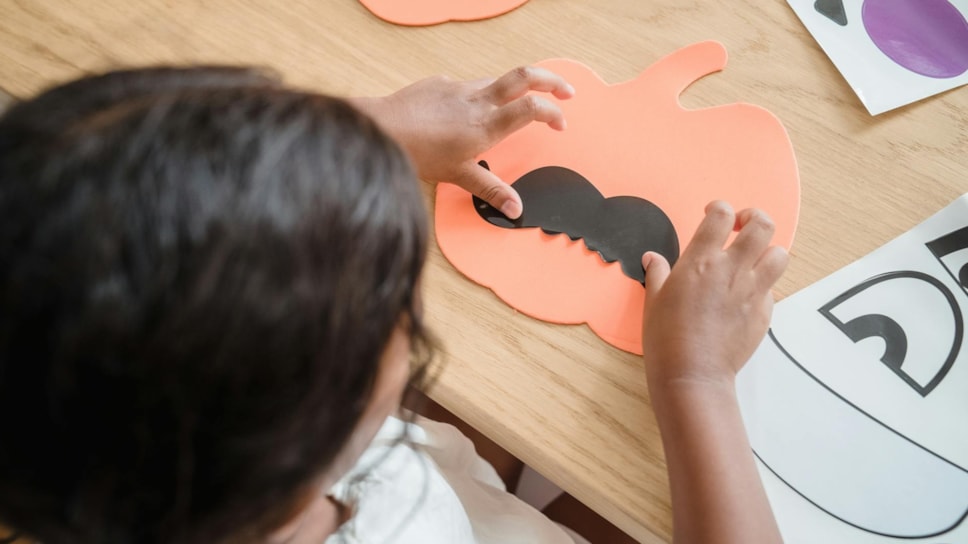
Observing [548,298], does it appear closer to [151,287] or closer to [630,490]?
[630,490]

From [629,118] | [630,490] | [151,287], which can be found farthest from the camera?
[629,118]

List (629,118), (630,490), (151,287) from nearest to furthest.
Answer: (151,287) → (630,490) → (629,118)

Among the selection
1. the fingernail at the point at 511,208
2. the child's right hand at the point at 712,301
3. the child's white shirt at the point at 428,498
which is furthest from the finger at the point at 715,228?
the child's white shirt at the point at 428,498

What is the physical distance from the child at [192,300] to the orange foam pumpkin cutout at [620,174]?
0.69 feet

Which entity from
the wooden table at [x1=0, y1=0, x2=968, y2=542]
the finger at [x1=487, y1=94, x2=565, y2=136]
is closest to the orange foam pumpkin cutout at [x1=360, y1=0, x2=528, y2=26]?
the wooden table at [x1=0, y1=0, x2=968, y2=542]

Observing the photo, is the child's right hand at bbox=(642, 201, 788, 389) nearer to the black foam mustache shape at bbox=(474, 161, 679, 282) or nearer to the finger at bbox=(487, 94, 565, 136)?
the black foam mustache shape at bbox=(474, 161, 679, 282)

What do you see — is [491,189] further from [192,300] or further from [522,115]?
[192,300]

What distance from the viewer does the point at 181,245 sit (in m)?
0.26

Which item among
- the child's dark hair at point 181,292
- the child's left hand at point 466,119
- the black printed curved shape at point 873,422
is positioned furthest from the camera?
the child's left hand at point 466,119

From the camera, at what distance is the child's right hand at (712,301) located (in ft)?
1.68

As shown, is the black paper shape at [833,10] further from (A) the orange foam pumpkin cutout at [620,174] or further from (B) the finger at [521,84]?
(B) the finger at [521,84]

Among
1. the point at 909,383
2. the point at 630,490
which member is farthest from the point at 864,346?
the point at 630,490

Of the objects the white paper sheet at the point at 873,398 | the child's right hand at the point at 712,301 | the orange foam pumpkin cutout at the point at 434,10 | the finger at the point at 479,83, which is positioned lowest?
the white paper sheet at the point at 873,398

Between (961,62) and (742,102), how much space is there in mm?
203
